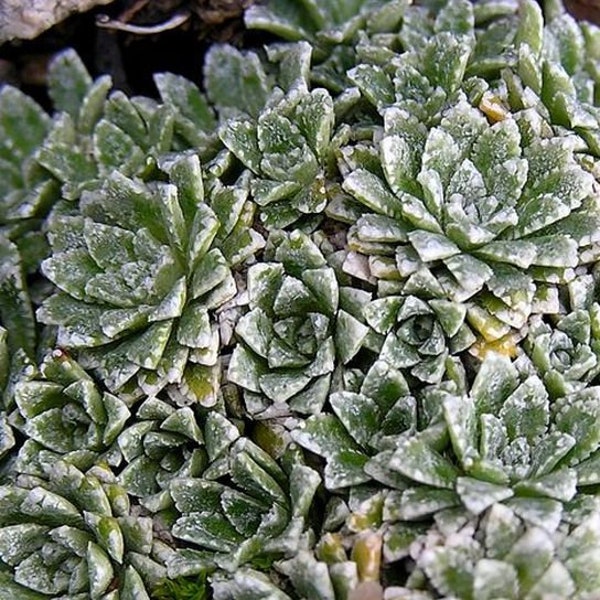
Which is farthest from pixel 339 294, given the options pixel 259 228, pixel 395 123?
pixel 395 123

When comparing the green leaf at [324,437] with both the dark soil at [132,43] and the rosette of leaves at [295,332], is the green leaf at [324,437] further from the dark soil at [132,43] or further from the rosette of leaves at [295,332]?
the dark soil at [132,43]

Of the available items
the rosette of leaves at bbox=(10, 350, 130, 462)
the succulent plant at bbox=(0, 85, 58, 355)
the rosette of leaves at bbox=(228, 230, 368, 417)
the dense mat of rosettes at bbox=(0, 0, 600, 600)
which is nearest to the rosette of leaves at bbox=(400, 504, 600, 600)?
the dense mat of rosettes at bbox=(0, 0, 600, 600)

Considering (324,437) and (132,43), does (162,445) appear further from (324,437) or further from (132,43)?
(132,43)

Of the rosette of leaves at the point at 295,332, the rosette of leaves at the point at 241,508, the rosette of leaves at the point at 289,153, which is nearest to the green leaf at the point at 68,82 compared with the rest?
the rosette of leaves at the point at 289,153

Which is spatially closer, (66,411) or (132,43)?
(66,411)

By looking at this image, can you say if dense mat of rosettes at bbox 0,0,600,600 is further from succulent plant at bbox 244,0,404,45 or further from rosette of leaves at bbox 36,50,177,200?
succulent plant at bbox 244,0,404,45

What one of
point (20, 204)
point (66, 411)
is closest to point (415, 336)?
point (66, 411)
